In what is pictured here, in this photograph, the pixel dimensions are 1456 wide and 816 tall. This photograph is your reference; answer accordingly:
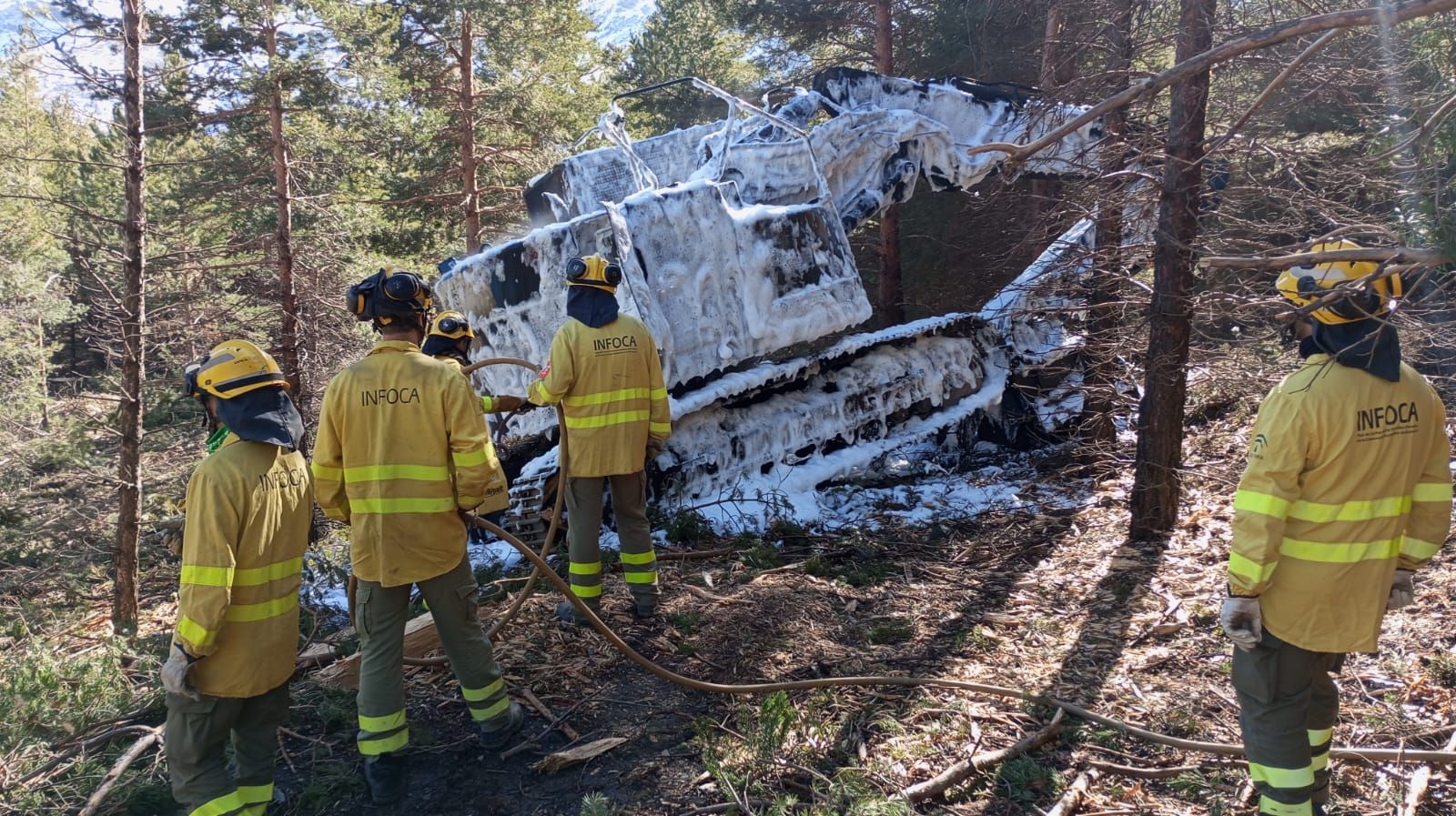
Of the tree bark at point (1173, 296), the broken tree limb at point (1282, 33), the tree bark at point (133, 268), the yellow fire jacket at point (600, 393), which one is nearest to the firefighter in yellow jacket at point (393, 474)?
the yellow fire jacket at point (600, 393)

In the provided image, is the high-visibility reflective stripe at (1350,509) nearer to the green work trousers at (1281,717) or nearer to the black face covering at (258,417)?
the green work trousers at (1281,717)

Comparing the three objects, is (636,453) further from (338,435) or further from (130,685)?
(130,685)

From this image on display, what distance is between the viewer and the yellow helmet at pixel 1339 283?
280 centimetres

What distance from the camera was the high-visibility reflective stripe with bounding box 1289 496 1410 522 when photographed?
2.82 meters

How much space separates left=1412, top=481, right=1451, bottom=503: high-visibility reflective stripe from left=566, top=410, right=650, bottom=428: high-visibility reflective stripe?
135 inches

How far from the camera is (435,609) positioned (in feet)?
12.3

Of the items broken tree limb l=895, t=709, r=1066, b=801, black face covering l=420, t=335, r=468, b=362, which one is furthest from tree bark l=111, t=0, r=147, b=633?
broken tree limb l=895, t=709, r=1066, b=801

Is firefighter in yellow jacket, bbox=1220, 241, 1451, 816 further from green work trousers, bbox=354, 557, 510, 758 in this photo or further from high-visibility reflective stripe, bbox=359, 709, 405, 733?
high-visibility reflective stripe, bbox=359, 709, 405, 733

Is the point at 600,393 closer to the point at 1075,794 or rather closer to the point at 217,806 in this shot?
the point at 217,806

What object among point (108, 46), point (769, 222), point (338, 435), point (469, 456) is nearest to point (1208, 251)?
point (769, 222)

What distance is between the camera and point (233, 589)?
120 inches

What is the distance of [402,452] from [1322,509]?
3171mm

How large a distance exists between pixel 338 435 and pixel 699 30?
17542mm

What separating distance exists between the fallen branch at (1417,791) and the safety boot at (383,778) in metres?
3.61
